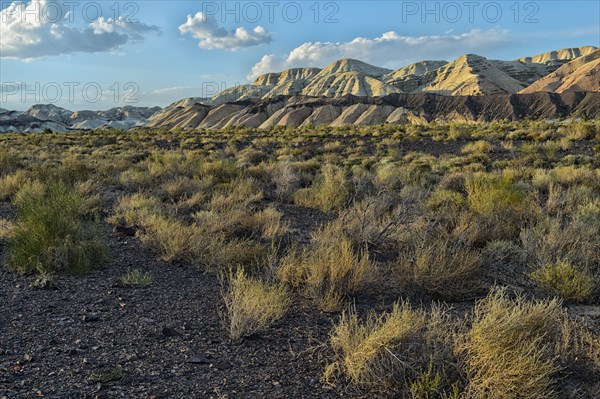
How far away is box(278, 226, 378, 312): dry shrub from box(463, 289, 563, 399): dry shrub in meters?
1.78

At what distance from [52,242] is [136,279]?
1615 mm

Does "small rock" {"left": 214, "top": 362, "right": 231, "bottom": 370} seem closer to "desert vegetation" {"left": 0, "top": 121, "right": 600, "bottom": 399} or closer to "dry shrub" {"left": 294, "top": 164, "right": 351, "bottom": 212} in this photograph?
"desert vegetation" {"left": 0, "top": 121, "right": 600, "bottom": 399}

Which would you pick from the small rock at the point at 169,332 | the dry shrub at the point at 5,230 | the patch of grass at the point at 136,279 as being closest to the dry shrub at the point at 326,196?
the patch of grass at the point at 136,279

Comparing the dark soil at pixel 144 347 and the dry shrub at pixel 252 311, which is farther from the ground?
the dry shrub at pixel 252 311

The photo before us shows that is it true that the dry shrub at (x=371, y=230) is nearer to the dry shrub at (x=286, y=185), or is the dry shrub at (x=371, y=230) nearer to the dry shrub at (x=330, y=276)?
the dry shrub at (x=330, y=276)

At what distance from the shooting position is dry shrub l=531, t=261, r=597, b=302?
17.4 feet

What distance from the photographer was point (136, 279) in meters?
5.78

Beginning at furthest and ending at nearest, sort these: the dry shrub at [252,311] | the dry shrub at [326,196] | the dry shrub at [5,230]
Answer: the dry shrub at [326,196] < the dry shrub at [5,230] < the dry shrub at [252,311]

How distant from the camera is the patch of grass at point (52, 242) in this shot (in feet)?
20.2

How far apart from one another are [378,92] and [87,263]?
119 m

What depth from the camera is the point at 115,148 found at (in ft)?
97.3

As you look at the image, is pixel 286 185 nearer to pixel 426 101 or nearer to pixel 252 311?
pixel 252 311

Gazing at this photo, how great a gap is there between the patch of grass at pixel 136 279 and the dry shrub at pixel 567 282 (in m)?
4.73

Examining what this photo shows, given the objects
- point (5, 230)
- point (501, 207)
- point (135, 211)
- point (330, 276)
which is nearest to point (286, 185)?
point (135, 211)
